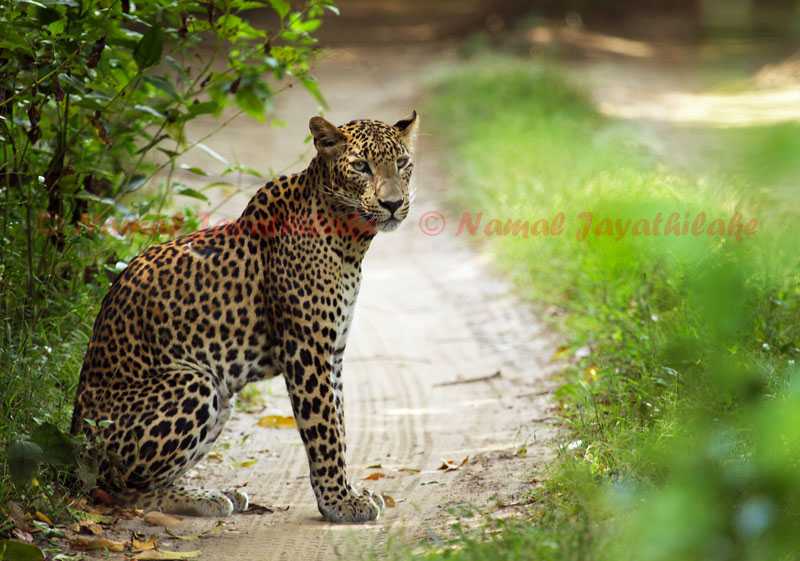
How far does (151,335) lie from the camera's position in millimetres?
4199

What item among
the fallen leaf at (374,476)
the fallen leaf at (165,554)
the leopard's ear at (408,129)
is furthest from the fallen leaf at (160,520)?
the leopard's ear at (408,129)

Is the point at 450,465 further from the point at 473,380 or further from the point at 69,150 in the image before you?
the point at 69,150

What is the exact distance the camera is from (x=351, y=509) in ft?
13.7

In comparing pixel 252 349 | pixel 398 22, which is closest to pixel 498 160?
pixel 252 349

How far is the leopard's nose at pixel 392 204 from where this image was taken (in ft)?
13.9

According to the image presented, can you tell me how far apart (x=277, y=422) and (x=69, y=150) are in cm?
221

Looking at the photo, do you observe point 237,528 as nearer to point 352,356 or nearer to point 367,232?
point 367,232

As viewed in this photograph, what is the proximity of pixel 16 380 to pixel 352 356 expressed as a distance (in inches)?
131

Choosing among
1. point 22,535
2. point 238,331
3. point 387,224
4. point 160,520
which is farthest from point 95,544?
point 387,224

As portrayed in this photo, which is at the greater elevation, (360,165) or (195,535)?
(360,165)

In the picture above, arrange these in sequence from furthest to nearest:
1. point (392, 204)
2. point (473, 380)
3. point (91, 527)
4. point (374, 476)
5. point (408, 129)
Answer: point (473, 380)
point (374, 476)
point (408, 129)
point (392, 204)
point (91, 527)

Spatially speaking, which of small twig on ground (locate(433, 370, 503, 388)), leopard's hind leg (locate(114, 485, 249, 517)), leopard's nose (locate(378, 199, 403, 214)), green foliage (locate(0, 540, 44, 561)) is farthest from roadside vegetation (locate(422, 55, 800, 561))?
green foliage (locate(0, 540, 44, 561))

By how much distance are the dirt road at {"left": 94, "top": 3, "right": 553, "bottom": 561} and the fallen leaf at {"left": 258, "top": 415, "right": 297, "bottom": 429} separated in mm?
52

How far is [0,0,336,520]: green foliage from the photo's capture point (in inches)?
160
